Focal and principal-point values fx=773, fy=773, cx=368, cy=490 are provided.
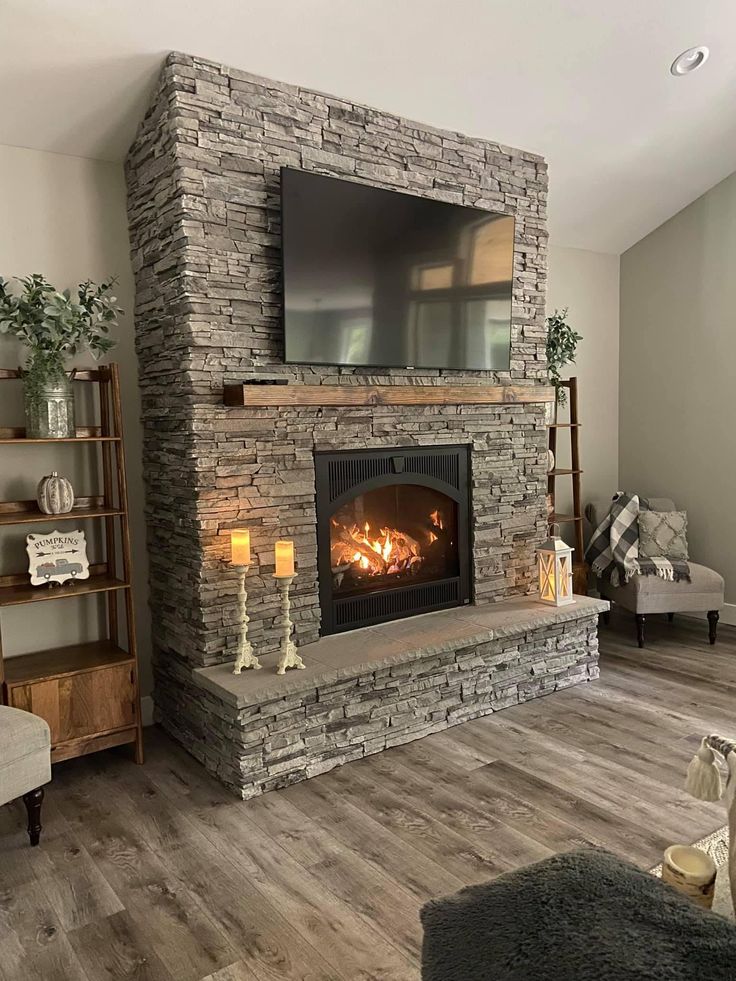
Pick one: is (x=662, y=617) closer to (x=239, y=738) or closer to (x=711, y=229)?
(x=711, y=229)

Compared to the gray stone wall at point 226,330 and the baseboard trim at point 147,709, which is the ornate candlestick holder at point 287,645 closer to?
the gray stone wall at point 226,330

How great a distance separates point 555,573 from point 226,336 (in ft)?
6.63

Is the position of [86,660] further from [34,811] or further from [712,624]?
[712,624]

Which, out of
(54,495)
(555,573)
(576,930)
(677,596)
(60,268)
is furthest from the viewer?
(677,596)

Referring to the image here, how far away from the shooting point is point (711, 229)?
4.87 meters

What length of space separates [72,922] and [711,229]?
4942 millimetres

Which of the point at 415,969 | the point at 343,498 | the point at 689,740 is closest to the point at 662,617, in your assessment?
the point at 689,740

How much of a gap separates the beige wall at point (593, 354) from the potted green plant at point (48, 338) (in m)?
3.10

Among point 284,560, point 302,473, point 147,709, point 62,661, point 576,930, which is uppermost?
point 302,473

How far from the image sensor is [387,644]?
3322 mm

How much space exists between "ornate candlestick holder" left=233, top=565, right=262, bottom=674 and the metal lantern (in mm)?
1631

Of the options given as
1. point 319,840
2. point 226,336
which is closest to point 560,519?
point 226,336

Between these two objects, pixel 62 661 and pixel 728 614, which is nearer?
pixel 62 661

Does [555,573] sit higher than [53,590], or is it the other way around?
[53,590]
